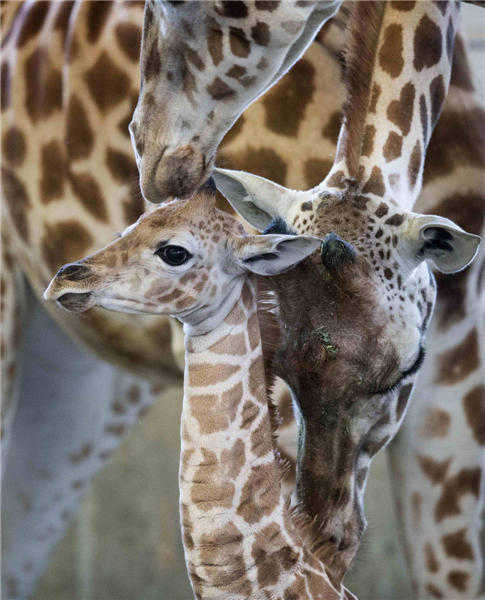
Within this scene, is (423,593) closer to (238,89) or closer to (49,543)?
(238,89)

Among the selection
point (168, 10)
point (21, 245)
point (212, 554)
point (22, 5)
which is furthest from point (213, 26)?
point (22, 5)

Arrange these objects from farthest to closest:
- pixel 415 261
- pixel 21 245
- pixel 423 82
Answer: pixel 21 245
pixel 423 82
pixel 415 261

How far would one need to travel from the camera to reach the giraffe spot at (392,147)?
1049 millimetres

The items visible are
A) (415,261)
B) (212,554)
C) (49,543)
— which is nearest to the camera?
(212,554)

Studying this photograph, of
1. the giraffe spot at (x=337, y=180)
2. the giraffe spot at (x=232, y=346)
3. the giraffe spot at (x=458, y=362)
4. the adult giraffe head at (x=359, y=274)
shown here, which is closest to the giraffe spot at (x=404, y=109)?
the adult giraffe head at (x=359, y=274)

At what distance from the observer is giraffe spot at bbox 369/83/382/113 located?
1062 millimetres

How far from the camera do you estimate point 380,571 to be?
108 inches

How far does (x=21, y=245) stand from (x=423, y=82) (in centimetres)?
95

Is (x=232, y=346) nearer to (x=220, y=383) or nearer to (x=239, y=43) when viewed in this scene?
(x=220, y=383)

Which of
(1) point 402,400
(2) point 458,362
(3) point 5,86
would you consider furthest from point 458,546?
(3) point 5,86

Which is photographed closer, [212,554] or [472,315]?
[212,554]

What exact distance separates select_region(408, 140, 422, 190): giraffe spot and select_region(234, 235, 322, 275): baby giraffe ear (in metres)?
0.29

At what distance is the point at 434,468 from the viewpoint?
143 cm

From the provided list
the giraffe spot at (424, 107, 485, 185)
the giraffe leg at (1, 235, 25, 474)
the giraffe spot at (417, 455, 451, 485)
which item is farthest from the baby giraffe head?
the giraffe leg at (1, 235, 25, 474)
